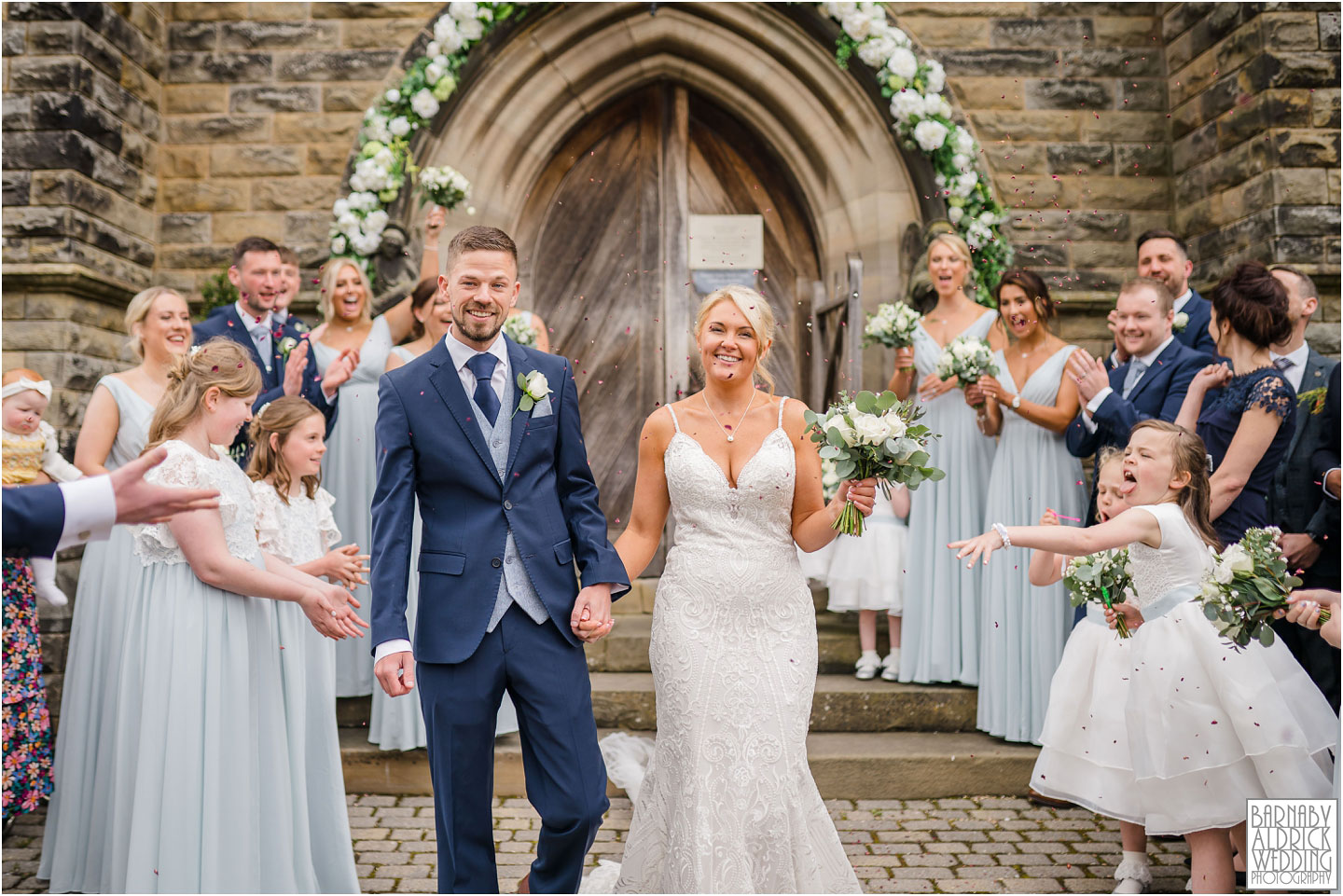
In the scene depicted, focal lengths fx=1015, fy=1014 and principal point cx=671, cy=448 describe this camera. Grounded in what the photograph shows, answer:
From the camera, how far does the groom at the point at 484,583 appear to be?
9.67 ft

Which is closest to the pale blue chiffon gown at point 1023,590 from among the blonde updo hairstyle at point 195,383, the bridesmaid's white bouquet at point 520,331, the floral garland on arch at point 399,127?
the bridesmaid's white bouquet at point 520,331

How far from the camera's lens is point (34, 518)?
82.0 inches

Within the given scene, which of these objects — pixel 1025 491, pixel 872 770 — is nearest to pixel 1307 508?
pixel 1025 491

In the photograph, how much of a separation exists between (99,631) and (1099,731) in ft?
13.1

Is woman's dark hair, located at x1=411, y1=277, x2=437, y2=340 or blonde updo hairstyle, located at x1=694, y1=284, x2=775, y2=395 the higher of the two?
woman's dark hair, located at x1=411, y1=277, x2=437, y2=340

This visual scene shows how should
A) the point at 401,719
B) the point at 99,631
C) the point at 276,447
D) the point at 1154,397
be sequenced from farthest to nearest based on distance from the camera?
the point at 401,719, the point at 1154,397, the point at 99,631, the point at 276,447

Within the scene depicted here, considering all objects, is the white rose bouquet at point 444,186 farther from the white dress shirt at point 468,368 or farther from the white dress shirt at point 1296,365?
the white dress shirt at point 1296,365

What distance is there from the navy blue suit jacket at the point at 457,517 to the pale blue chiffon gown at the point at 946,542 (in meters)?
2.95

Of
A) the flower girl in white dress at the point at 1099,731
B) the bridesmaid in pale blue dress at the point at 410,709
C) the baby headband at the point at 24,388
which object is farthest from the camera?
the bridesmaid in pale blue dress at the point at 410,709

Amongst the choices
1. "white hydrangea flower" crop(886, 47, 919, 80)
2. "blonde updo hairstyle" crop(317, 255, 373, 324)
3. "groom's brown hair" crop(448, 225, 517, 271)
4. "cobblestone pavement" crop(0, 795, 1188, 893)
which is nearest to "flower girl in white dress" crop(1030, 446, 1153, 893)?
"cobblestone pavement" crop(0, 795, 1188, 893)

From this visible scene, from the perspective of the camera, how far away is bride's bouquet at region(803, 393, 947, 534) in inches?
121

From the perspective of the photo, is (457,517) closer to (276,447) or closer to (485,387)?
(485,387)

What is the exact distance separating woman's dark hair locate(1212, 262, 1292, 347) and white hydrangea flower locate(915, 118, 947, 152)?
112 inches

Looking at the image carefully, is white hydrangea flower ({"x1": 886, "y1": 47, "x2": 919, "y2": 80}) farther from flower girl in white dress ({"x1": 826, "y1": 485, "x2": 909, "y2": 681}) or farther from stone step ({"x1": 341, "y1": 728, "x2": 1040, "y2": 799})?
stone step ({"x1": 341, "y1": 728, "x2": 1040, "y2": 799})
